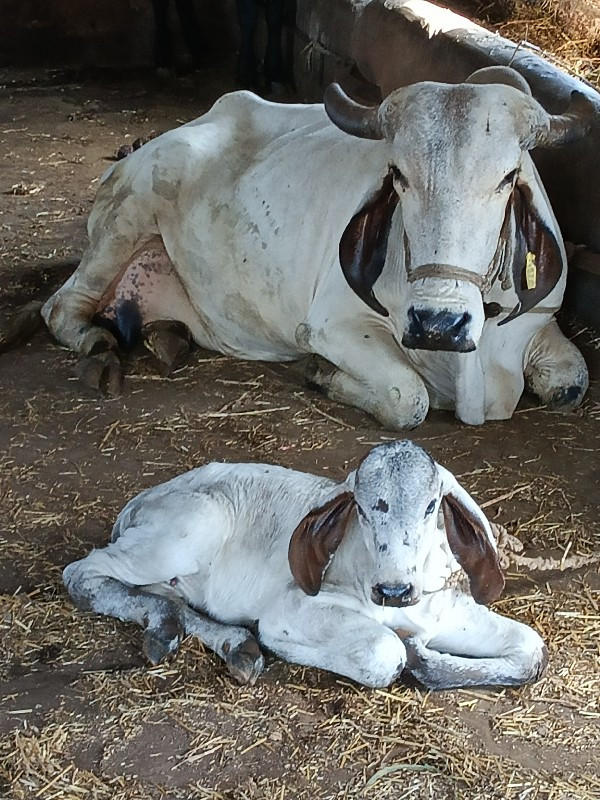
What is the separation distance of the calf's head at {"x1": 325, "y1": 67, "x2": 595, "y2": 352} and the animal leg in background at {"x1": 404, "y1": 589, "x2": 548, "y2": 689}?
52.0 inches

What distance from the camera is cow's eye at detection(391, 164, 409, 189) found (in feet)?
15.5

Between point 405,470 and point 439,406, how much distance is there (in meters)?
2.15

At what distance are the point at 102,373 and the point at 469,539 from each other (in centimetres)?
273

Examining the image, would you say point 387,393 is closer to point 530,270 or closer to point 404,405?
point 404,405

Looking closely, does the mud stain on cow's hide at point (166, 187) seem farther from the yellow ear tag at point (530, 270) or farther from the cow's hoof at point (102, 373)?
the yellow ear tag at point (530, 270)

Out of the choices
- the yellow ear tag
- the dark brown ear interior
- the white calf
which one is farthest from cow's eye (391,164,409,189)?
the dark brown ear interior

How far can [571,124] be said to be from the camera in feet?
16.0

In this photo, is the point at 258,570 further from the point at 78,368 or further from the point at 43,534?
the point at 78,368

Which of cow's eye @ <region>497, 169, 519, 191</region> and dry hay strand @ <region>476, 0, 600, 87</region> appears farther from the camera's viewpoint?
dry hay strand @ <region>476, 0, 600, 87</region>

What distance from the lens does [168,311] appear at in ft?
20.2

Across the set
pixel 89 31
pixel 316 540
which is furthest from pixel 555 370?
pixel 89 31

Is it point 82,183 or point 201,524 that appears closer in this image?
point 201,524

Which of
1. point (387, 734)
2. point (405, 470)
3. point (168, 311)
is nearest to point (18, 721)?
point (387, 734)

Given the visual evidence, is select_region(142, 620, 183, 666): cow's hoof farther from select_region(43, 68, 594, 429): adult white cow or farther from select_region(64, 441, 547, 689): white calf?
select_region(43, 68, 594, 429): adult white cow
